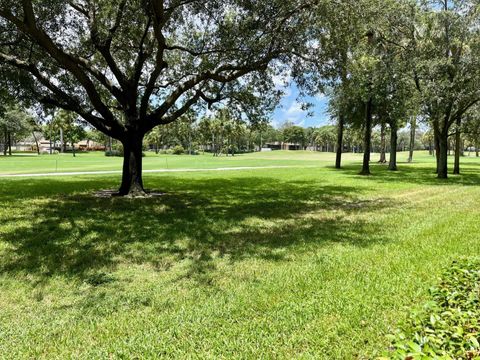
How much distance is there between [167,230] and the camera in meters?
8.55

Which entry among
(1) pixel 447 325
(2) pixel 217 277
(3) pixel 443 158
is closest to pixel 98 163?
(3) pixel 443 158

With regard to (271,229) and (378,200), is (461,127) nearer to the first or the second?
(378,200)

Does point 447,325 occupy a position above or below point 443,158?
below

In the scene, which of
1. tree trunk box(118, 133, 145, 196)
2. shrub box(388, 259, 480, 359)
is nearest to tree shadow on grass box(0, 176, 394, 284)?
tree trunk box(118, 133, 145, 196)

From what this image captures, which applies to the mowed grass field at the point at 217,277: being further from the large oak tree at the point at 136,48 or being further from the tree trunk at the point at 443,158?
the tree trunk at the point at 443,158

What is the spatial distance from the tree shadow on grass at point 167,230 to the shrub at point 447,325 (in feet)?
9.04

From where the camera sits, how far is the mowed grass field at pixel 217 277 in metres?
3.62

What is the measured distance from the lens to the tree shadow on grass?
21.0ft

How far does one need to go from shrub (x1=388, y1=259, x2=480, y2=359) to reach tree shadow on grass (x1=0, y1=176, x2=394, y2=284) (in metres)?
2.76

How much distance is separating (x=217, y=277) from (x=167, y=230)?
335cm

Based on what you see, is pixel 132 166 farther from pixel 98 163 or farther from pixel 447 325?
pixel 98 163

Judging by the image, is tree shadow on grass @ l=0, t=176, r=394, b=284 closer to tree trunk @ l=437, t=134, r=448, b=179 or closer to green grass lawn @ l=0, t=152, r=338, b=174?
tree trunk @ l=437, t=134, r=448, b=179

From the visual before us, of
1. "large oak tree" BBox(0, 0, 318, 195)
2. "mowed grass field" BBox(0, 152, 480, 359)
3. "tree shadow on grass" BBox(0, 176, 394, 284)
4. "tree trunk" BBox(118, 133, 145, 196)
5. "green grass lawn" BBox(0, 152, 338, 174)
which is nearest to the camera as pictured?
"mowed grass field" BBox(0, 152, 480, 359)

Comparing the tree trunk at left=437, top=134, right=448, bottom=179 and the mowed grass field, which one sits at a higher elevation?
the tree trunk at left=437, top=134, right=448, bottom=179
